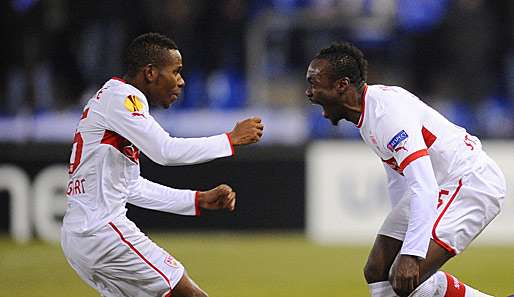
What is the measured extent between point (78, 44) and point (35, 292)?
5067 mm

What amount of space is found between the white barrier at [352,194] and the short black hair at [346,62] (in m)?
7.05

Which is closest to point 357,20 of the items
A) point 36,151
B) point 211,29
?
point 211,29

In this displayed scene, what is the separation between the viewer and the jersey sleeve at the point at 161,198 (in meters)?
5.88

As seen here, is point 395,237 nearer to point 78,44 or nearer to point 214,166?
point 214,166

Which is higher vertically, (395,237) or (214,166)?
(395,237)

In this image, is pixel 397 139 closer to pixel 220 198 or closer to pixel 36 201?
pixel 220 198

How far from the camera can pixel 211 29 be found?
13273mm

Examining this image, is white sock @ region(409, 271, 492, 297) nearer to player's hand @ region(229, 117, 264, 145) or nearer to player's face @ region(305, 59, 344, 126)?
player's face @ region(305, 59, 344, 126)

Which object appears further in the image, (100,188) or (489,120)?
(489,120)

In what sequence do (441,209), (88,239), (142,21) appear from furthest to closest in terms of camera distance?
(142,21) → (441,209) → (88,239)

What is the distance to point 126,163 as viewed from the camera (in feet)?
18.2

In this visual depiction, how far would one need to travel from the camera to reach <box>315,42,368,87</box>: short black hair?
5703mm

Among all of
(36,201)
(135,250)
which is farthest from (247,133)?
(36,201)

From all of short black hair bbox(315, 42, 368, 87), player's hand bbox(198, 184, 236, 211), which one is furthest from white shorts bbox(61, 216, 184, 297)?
short black hair bbox(315, 42, 368, 87)
